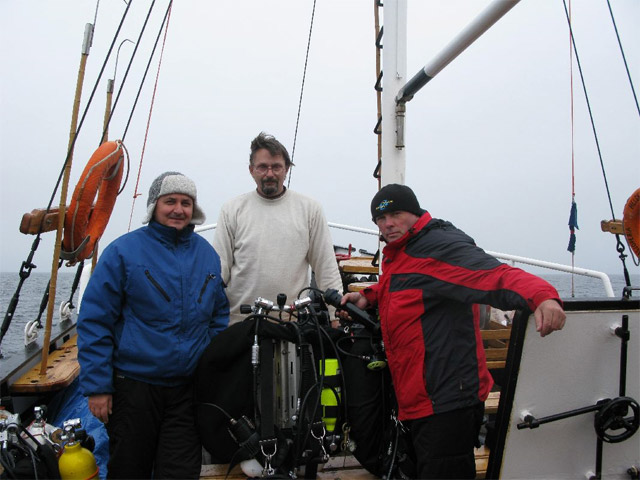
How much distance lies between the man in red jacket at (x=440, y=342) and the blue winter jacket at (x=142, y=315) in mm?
969

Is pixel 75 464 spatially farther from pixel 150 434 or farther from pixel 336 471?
pixel 336 471

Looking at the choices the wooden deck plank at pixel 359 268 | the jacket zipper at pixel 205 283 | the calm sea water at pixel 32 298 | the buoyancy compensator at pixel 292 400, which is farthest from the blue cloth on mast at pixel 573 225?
the jacket zipper at pixel 205 283

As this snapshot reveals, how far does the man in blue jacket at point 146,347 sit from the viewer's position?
7.03ft

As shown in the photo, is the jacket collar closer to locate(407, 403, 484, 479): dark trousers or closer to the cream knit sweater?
the cream knit sweater

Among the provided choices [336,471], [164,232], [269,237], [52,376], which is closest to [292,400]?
[336,471]

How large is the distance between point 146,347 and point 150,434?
42 cm

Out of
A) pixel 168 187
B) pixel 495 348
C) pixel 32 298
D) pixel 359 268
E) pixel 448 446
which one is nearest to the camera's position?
pixel 448 446

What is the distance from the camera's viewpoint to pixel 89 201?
3.09 meters

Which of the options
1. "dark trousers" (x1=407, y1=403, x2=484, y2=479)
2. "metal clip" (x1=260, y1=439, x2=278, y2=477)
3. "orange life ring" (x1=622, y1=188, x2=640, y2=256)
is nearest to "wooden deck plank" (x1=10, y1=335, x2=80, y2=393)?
"metal clip" (x1=260, y1=439, x2=278, y2=477)

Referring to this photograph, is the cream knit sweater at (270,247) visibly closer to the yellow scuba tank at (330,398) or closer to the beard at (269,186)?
the beard at (269,186)

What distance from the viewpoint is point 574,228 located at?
14.1 feet

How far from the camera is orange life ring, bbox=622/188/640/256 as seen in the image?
346 centimetres

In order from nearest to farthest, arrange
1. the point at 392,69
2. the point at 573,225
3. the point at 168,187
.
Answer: the point at 168,187 < the point at 392,69 < the point at 573,225

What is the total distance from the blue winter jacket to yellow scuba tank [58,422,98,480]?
0.31 metres
